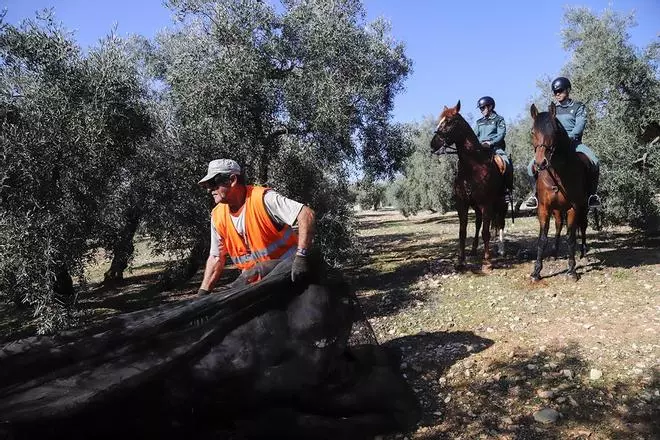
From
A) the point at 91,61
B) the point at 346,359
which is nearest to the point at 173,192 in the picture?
the point at 91,61

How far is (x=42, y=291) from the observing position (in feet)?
22.9

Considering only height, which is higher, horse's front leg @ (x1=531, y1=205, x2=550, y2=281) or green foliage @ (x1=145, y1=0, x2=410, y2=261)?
green foliage @ (x1=145, y1=0, x2=410, y2=261)

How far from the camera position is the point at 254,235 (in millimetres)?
4453

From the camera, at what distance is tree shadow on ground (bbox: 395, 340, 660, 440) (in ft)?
11.8

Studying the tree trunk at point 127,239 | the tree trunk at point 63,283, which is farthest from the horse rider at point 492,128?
the tree trunk at point 63,283

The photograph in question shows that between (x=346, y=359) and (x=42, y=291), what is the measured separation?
557cm

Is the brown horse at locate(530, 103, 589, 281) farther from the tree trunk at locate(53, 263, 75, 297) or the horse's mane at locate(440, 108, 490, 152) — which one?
the tree trunk at locate(53, 263, 75, 297)

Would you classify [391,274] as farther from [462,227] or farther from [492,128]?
[492,128]

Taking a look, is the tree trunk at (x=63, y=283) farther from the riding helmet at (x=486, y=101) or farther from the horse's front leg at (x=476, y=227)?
Result: the riding helmet at (x=486, y=101)

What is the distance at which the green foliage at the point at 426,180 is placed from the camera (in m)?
36.6

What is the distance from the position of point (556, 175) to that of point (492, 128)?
9.29 ft

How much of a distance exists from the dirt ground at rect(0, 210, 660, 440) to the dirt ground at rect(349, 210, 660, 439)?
0.6 inches

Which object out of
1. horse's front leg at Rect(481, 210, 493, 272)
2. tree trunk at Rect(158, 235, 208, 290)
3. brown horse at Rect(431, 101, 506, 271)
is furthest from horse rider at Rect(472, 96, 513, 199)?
tree trunk at Rect(158, 235, 208, 290)

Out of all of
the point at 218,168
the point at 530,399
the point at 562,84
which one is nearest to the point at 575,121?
the point at 562,84
